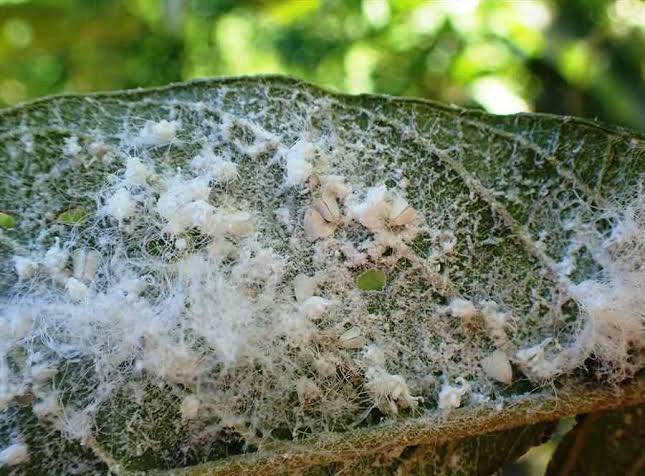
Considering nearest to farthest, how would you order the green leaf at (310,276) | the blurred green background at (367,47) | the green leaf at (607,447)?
1. the green leaf at (310,276)
2. the green leaf at (607,447)
3. the blurred green background at (367,47)

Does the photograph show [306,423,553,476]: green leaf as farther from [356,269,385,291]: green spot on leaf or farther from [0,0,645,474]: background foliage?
[0,0,645,474]: background foliage

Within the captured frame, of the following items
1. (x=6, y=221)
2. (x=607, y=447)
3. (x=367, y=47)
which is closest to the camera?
(x=6, y=221)

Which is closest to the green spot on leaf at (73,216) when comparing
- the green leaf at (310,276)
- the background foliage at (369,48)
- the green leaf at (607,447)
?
the green leaf at (310,276)

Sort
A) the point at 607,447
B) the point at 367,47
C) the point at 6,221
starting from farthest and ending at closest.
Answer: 1. the point at 367,47
2. the point at 607,447
3. the point at 6,221

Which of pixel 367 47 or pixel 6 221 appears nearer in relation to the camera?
pixel 6 221

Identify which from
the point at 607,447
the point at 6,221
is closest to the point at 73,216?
the point at 6,221

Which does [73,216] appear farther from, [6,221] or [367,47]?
[367,47]

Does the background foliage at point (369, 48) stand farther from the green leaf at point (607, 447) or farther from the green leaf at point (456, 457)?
the green leaf at point (456, 457)
